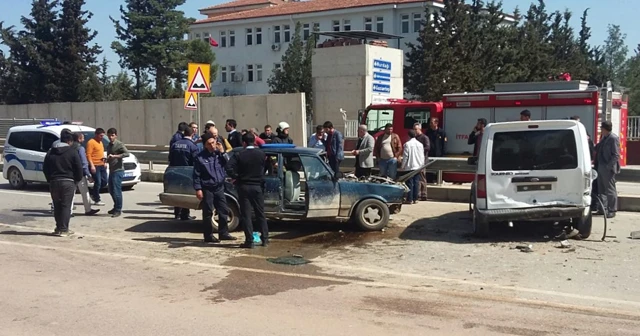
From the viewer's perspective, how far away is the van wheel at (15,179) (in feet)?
60.0

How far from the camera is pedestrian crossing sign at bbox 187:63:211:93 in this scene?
57.1 ft

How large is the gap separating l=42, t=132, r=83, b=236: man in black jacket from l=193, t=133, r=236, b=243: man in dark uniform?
230 cm

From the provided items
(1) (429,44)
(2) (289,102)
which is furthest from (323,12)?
(2) (289,102)

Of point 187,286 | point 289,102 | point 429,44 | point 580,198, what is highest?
point 429,44

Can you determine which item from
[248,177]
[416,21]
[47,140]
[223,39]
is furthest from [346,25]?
[248,177]

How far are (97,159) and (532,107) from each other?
1006cm

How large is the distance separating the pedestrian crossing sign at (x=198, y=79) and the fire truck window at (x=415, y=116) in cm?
526

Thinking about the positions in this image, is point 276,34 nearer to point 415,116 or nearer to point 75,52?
point 75,52

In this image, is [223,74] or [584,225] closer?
[584,225]

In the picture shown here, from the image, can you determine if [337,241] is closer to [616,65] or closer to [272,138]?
[272,138]

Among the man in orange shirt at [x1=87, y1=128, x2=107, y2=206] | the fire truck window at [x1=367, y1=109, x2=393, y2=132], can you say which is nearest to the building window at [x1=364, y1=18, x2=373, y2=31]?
the fire truck window at [x1=367, y1=109, x2=393, y2=132]

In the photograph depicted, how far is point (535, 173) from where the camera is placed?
997 centimetres

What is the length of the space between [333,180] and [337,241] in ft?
3.28

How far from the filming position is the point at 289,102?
2923cm
